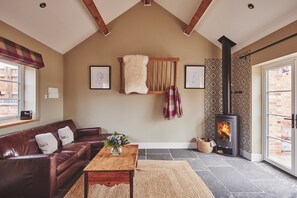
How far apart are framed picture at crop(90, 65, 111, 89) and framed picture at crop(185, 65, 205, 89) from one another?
2.04 meters

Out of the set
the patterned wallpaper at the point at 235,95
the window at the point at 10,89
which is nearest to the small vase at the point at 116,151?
the window at the point at 10,89

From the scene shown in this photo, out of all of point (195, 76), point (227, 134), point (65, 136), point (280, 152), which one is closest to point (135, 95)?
point (195, 76)

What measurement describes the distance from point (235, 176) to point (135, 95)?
281 cm

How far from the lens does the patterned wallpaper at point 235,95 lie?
12.7ft

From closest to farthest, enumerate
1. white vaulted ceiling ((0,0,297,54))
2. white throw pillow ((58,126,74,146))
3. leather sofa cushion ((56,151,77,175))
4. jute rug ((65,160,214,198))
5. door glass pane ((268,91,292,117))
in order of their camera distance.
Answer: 1. jute rug ((65,160,214,198))
2. leather sofa cushion ((56,151,77,175))
3. white vaulted ceiling ((0,0,297,54))
4. door glass pane ((268,91,292,117))
5. white throw pillow ((58,126,74,146))

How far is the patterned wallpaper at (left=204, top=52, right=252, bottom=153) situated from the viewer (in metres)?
3.86

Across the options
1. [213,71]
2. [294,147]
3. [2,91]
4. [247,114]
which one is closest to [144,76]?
[213,71]

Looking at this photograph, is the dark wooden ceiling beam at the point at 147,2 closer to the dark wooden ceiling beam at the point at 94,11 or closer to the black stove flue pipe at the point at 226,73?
the dark wooden ceiling beam at the point at 94,11

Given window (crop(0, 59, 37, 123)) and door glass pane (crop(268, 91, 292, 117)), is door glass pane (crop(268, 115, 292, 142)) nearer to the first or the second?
door glass pane (crop(268, 91, 292, 117))

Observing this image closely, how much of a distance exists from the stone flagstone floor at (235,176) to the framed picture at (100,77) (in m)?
1.96

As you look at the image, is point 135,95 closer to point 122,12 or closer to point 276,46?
point 122,12

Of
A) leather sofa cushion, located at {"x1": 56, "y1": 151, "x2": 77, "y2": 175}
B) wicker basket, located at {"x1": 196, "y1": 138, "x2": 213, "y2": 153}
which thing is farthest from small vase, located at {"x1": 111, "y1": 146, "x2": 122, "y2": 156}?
wicker basket, located at {"x1": 196, "y1": 138, "x2": 213, "y2": 153}

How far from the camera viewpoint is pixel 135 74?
4266mm

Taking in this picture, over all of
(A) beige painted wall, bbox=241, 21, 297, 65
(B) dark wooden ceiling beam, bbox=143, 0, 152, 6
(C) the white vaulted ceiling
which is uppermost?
(B) dark wooden ceiling beam, bbox=143, 0, 152, 6
